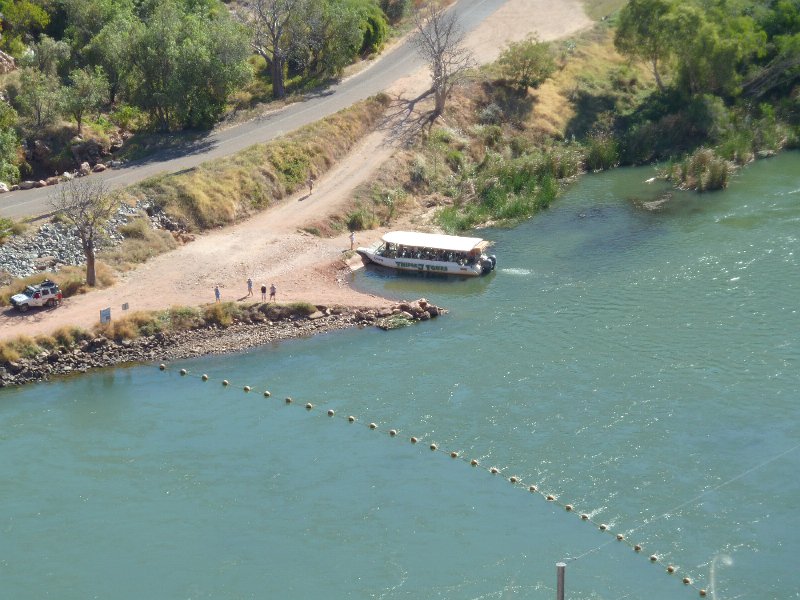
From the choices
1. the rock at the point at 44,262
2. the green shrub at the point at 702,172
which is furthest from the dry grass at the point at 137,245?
the green shrub at the point at 702,172

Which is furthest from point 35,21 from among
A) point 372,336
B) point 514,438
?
point 514,438

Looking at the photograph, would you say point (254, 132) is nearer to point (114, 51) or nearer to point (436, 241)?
point (114, 51)

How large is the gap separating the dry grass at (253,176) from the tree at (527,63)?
1582 cm

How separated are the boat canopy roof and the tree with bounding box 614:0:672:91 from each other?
109 ft

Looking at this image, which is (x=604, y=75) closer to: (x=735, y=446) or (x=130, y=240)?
(x=130, y=240)

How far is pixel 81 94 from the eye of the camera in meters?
86.8

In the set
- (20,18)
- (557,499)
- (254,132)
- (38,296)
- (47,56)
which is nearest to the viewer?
(557,499)

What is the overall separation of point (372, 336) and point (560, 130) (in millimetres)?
40325

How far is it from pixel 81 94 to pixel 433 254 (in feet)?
102

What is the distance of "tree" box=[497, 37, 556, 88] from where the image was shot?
100875 mm

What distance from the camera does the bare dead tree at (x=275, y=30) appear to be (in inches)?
3804

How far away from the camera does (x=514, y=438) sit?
178 feet

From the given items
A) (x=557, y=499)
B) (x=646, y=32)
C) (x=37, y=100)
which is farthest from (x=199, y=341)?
(x=646, y=32)

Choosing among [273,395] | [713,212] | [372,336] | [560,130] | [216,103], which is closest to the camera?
[273,395]
